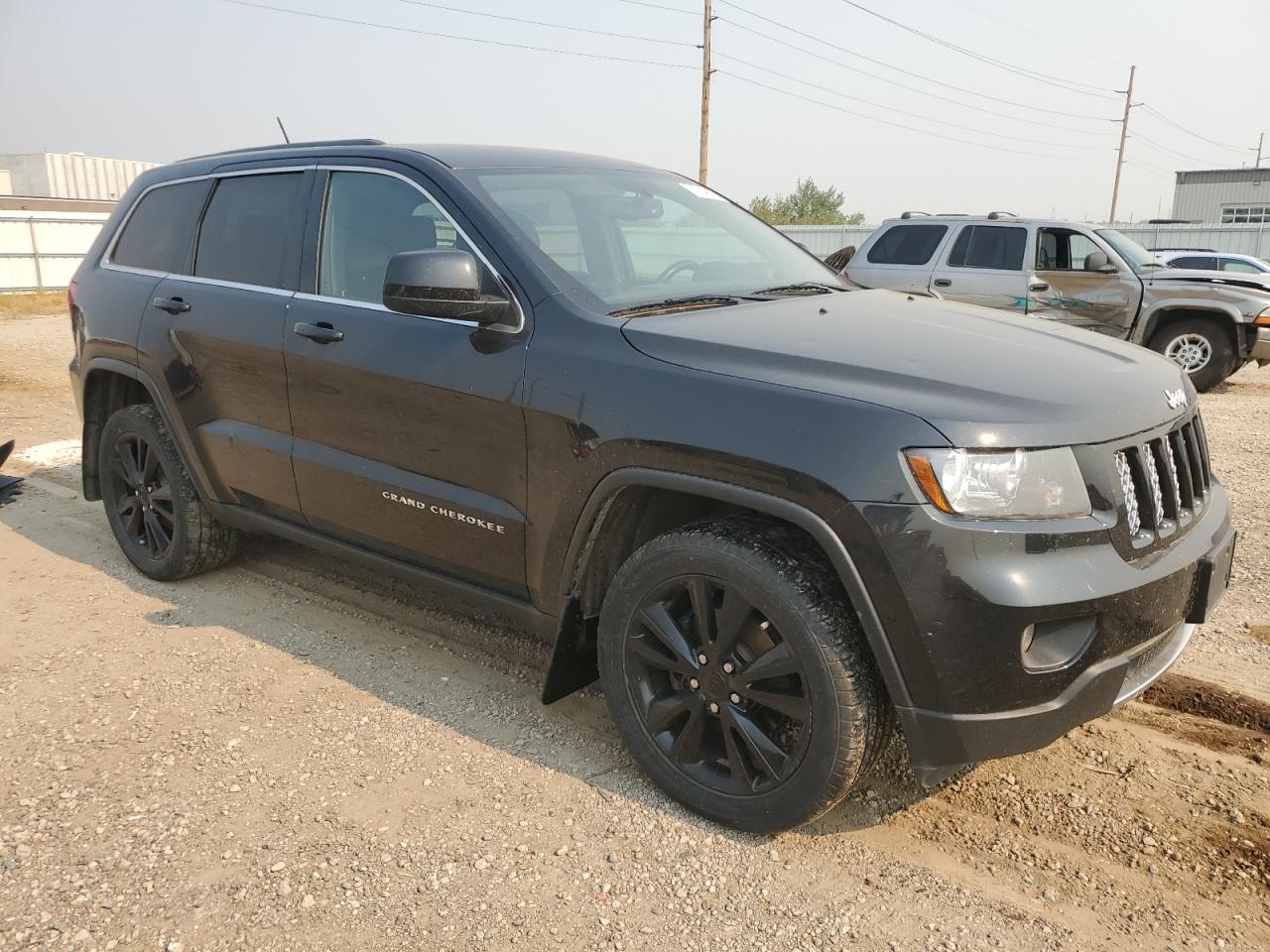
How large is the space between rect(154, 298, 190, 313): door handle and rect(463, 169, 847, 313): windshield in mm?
1625

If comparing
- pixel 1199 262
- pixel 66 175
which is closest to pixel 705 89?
pixel 1199 262

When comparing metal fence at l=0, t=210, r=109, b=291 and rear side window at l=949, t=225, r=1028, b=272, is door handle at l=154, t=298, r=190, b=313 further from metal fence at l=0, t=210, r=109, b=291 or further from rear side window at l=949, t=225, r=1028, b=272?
metal fence at l=0, t=210, r=109, b=291

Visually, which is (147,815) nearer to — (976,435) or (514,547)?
(514,547)

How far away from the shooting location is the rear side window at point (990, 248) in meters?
10.5

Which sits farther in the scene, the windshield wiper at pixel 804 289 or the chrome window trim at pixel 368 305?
the windshield wiper at pixel 804 289

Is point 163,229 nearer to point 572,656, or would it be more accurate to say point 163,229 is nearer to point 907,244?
point 572,656

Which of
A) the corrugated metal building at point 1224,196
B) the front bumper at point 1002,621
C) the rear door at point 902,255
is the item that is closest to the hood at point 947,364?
the front bumper at point 1002,621

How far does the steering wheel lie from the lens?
136 inches

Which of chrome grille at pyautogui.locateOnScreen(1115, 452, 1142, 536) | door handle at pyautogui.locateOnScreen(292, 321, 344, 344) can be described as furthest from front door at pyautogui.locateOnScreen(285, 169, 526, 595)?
chrome grille at pyautogui.locateOnScreen(1115, 452, 1142, 536)

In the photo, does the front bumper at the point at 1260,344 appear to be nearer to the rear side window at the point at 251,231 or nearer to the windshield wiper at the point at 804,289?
the windshield wiper at the point at 804,289

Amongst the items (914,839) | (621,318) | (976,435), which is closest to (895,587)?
(976,435)

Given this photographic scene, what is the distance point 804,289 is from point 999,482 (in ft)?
4.98

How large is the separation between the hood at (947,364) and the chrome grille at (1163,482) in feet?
0.25

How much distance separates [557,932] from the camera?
2.41 metres
